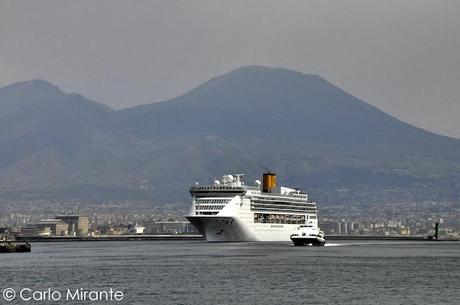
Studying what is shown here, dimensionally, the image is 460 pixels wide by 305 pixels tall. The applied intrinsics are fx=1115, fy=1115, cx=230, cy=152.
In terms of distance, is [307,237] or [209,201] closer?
[307,237]

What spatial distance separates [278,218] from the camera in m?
183

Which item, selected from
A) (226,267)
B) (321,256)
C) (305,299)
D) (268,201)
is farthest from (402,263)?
(268,201)

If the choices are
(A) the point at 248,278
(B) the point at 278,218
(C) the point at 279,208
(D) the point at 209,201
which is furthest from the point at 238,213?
(A) the point at 248,278

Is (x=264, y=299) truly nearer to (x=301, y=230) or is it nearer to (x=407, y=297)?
(x=407, y=297)

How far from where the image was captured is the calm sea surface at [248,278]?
240ft

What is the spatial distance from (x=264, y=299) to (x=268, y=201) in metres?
108

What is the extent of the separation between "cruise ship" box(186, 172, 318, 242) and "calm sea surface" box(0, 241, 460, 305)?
46529 millimetres

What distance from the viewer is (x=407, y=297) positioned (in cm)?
7425

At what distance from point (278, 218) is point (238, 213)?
15141 mm

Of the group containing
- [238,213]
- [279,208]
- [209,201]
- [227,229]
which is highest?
[209,201]

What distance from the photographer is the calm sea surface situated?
73.2m

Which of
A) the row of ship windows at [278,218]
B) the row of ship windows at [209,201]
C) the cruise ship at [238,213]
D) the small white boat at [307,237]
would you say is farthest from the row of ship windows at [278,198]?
the small white boat at [307,237]

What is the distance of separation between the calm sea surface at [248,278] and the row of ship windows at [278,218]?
5367 cm

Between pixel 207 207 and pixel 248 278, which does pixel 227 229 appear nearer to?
pixel 207 207
